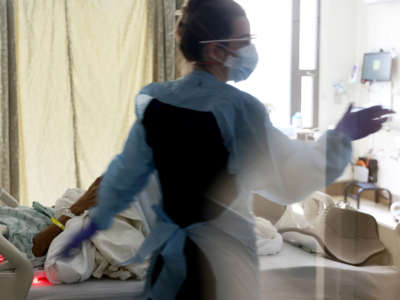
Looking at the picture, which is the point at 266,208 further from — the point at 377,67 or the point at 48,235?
the point at 48,235

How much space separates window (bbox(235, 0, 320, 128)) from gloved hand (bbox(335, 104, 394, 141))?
0.09 meters

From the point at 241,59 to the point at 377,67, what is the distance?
0.67 ft

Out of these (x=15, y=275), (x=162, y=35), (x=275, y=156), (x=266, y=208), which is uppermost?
(x=162, y=35)

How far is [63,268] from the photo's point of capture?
1329 mm

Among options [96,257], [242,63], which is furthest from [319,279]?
[96,257]

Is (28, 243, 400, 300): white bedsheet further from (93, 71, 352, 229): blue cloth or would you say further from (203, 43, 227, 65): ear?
(203, 43, 227, 65): ear

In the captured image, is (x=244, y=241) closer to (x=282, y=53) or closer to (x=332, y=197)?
(x=332, y=197)

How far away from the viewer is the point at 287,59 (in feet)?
2.39

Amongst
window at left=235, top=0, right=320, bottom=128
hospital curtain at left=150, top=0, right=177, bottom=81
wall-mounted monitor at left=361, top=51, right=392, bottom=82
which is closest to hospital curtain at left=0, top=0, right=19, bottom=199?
hospital curtain at left=150, top=0, right=177, bottom=81

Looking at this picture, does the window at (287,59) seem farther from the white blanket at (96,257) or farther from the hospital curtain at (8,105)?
the hospital curtain at (8,105)

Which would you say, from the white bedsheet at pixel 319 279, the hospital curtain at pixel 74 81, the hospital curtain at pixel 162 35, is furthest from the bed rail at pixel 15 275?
the hospital curtain at pixel 162 35

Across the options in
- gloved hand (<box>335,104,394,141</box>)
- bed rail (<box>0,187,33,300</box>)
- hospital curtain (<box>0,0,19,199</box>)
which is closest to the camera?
gloved hand (<box>335,104,394,141</box>)

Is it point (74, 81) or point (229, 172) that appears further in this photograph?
point (74, 81)

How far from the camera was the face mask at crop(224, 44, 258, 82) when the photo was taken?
0.59 metres
